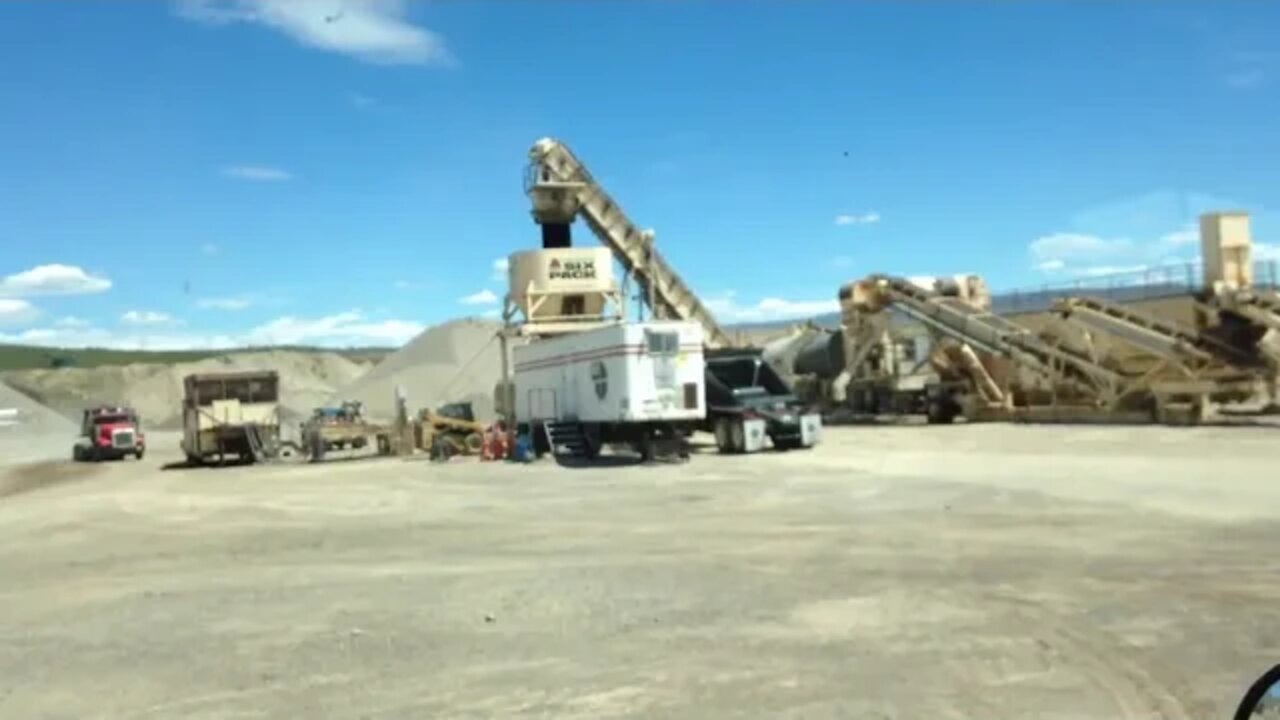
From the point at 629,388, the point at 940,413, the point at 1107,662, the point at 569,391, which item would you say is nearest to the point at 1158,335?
the point at 940,413

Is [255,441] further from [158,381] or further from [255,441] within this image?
[158,381]

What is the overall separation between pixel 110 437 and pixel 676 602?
4684cm

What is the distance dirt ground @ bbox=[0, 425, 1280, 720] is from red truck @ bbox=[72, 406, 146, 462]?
30.7 meters

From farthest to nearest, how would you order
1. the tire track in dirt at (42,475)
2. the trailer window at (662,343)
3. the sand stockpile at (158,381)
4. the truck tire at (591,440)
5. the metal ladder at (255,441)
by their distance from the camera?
1. the sand stockpile at (158,381)
2. the metal ladder at (255,441)
3. the tire track in dirt at (42,475)
4. the truck tire at (591,440)
5. the trailer window at (662,343)

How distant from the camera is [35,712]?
8586mm

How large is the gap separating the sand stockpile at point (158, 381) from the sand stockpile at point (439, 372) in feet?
51.0

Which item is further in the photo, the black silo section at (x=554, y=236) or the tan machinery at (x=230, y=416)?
the black silo section at (x=554, y=236)

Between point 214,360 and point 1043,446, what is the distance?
119003 mm

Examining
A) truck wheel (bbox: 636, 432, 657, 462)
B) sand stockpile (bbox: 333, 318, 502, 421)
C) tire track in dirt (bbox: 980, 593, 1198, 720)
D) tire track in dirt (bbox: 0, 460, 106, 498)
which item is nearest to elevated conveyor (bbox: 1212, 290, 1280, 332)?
truck wheel (bbox: 636, 432, 657, 462)

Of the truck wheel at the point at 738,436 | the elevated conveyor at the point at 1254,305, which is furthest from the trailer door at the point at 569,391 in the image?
the elevated conveyor at the point at 1254,305

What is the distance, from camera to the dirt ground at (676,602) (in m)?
8.58

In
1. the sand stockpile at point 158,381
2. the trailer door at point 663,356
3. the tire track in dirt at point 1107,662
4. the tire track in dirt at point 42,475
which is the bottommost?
the tire track in dirt at point 1107,662

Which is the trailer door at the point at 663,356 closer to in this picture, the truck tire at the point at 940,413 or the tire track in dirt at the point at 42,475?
the tire track in dirt at the point at 42,475

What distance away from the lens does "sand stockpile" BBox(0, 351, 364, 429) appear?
113875 mm
